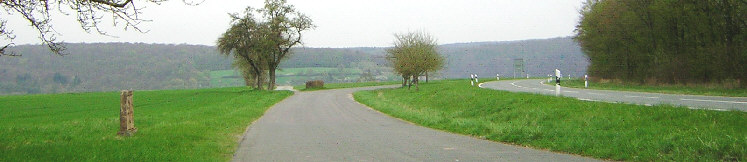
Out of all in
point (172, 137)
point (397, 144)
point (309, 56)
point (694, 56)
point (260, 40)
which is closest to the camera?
point (397, 144)

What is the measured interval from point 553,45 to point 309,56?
63627mm

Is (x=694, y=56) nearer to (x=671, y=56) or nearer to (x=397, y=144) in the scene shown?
(x=671, y=56)

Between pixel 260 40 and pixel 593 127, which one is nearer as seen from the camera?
pixel 593 127

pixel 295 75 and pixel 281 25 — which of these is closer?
pixel 281 25

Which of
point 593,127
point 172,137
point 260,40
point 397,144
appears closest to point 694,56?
point 593,127

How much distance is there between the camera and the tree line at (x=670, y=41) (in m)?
25.3

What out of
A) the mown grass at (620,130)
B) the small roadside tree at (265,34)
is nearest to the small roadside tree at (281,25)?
the small roadside tree at (265,34)

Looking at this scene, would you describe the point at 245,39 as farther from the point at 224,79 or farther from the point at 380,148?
the point at 224,79

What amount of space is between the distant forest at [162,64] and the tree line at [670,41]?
3219 cm

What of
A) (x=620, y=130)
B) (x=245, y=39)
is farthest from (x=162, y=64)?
(x=620, y=130)

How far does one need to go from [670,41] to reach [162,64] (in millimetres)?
106334

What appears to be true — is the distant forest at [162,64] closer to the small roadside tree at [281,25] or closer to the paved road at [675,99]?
the small roadside tree at [281,25]

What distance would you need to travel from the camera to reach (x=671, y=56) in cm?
3139

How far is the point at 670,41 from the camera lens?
32.4m
